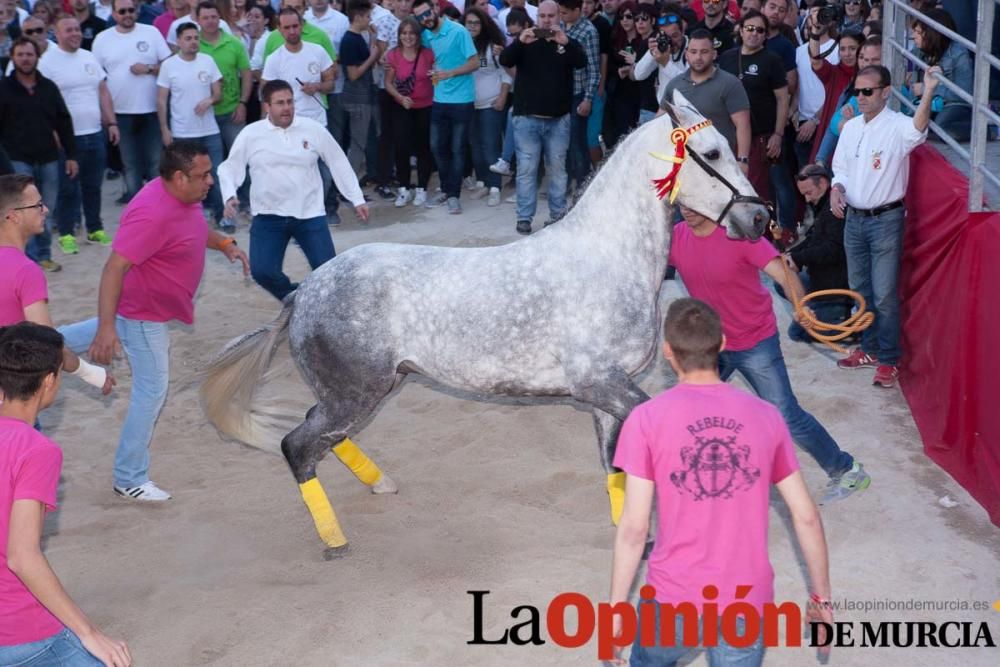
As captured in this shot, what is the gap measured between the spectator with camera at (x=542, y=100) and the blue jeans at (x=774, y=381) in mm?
5758

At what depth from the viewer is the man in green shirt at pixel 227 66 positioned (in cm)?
1337

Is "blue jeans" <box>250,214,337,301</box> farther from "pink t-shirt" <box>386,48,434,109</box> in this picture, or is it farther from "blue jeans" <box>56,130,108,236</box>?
"pink t-shirt" <box>386,48,434,109</box>

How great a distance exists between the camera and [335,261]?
21.7 feet

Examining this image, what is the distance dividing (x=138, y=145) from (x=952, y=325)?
952 cm

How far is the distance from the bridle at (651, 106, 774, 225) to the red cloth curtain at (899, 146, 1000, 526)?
190 centimetres

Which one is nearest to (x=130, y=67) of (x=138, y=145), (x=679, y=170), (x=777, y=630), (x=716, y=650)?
(x=138, y=145)

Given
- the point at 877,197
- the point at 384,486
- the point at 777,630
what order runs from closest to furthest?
the point at 777,630 → the point at 384,486 → the point at 877,197

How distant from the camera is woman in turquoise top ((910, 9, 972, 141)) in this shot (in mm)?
8945

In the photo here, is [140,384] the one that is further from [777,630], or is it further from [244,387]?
[777,630]

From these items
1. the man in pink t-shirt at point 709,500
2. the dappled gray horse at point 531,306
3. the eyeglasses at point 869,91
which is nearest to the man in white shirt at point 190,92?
the dappled gray horse at point 531,306

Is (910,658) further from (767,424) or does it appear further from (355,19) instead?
(355,19)

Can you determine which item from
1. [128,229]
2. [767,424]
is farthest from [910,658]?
[128,229]

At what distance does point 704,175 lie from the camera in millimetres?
6082

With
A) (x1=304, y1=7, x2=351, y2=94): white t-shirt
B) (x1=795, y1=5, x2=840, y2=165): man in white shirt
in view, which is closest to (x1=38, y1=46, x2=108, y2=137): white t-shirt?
(x1=304, y1=7, x2=351, y2=94): white t-shirt
